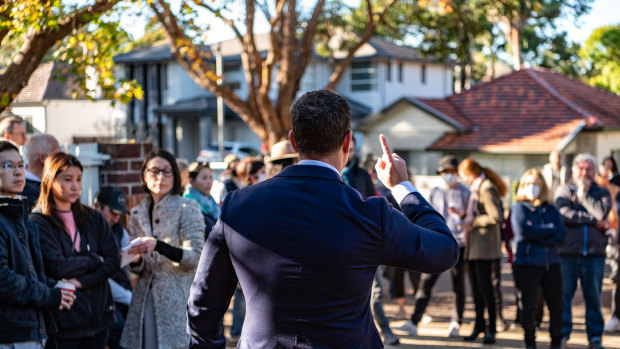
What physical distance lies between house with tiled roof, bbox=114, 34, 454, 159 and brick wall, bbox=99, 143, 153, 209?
34.5 meters

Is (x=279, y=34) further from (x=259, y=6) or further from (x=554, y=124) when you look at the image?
(x=554, y=124)

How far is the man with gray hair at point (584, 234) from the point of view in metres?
8.17

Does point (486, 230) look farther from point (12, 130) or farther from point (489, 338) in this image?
point (12, 130)

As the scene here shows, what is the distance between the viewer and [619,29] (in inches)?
1042

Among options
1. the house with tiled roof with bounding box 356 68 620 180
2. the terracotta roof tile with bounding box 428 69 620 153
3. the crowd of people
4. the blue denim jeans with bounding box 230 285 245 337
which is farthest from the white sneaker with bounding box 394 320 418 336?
the terracotta roof tile with bounding box 428 69 620 153

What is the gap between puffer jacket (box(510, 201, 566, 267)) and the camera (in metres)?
7.66

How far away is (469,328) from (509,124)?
16.8 metres

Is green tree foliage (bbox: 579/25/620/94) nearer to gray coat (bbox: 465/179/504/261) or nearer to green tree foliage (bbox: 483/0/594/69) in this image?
green tree foliage (bbox: 483/0/594/69)

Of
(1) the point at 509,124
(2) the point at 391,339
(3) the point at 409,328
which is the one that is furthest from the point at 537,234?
(1) the point at 509,124

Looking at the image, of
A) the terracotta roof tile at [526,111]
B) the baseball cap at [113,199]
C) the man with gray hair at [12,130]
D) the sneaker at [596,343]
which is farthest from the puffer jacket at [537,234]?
the terracotta roof tile at [526,111]

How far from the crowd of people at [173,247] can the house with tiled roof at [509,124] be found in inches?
569

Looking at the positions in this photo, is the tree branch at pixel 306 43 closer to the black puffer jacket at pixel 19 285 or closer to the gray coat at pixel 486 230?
the gray coat at pixel 486 230

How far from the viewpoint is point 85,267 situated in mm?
4883

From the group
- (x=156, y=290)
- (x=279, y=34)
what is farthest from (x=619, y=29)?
(x=156, y=290)
